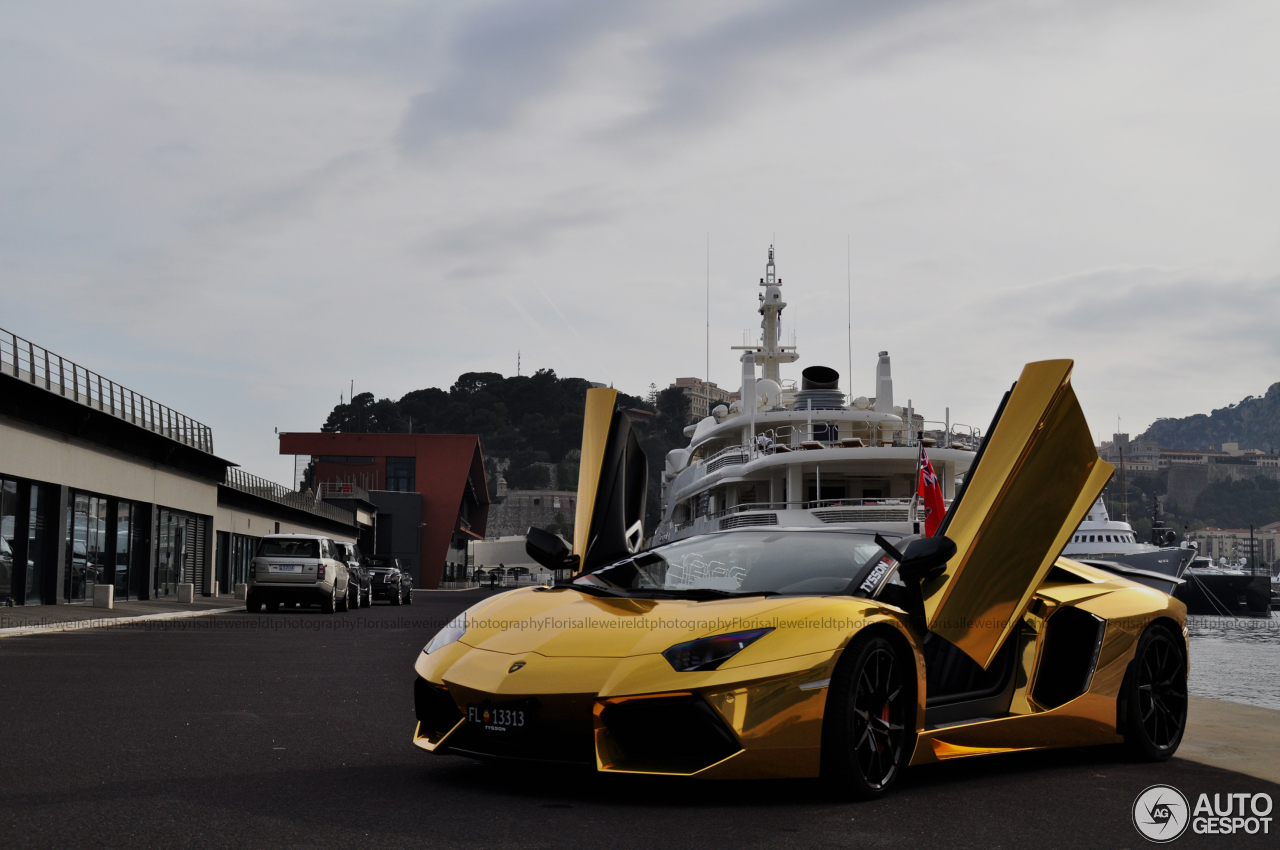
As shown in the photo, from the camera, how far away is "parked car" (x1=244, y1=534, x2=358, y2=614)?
1003 inches

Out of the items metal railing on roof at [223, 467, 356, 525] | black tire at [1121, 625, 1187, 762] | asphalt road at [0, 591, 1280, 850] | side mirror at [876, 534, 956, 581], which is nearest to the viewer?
asphalt road at [0, 591, 1280, 850]

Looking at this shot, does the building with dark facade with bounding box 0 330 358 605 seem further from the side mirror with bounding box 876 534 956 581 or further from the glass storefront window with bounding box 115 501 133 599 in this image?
the side mirror with bounding box 876 534 956 581

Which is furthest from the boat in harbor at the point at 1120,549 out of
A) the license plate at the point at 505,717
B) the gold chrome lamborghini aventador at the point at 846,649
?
the license plate at the point at 505,717

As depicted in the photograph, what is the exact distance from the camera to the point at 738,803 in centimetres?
450

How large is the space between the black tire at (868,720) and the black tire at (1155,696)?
174 cm

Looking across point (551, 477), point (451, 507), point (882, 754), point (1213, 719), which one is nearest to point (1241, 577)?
point (451, 507)

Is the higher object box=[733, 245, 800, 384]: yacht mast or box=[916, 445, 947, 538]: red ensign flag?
box=[733, 245, 800, 384]: yacht mast

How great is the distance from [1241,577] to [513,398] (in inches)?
4702

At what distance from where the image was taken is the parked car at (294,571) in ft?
83.6

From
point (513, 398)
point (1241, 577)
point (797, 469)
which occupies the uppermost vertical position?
point (513, 398)

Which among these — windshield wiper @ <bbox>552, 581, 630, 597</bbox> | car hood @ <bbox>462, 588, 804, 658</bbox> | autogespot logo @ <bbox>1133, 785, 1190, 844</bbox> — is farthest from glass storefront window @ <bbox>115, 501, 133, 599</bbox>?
autogespot logo @ <bbox>1133, 785, 1190, 844</bbox>

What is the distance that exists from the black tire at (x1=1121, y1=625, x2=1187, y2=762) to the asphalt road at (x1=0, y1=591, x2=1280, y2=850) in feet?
0.52

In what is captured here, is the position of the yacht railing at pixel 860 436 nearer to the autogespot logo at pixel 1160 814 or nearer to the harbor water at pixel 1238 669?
the harbor water at pixel 1238 669

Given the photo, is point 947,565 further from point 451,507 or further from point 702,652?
point 451,507
